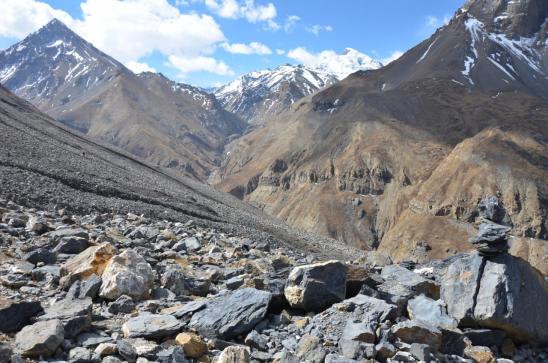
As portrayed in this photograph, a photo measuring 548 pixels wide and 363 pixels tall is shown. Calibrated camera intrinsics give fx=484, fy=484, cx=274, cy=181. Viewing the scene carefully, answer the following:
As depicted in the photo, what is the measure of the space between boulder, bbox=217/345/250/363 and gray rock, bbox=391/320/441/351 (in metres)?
2.75

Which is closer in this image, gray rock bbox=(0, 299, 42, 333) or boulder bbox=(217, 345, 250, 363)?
boulder bbox=(217, 345, 250, 363)

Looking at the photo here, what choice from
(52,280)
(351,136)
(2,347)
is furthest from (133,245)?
(351,136)

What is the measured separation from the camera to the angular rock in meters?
8.20

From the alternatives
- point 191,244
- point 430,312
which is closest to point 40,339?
point 430,312

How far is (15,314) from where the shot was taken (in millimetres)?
8516

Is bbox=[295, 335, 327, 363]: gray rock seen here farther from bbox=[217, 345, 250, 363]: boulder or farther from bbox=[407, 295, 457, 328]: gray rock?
bbox=[407, 295, 457, 328]: gray rock

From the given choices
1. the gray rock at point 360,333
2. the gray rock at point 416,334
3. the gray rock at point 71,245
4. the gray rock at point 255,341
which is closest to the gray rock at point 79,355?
the gray rock at point 255,341

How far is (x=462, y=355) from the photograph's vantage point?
908 cm

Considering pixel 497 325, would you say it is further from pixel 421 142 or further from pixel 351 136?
pixel 351 136

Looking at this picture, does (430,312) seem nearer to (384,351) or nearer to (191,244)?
(384,351)

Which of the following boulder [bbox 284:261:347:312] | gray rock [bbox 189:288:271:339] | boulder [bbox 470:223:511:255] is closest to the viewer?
gray rock [bbox 189:288:271:339]

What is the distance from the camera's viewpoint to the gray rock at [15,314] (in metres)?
8.30

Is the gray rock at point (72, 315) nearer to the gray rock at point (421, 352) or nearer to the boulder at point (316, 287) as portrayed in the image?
the boulder at point (316, 287)

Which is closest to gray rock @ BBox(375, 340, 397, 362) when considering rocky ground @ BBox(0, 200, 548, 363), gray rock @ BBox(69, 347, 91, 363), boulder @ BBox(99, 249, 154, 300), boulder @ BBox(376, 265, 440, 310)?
rocky ground @ BBox(0, 200, 548, 363)
